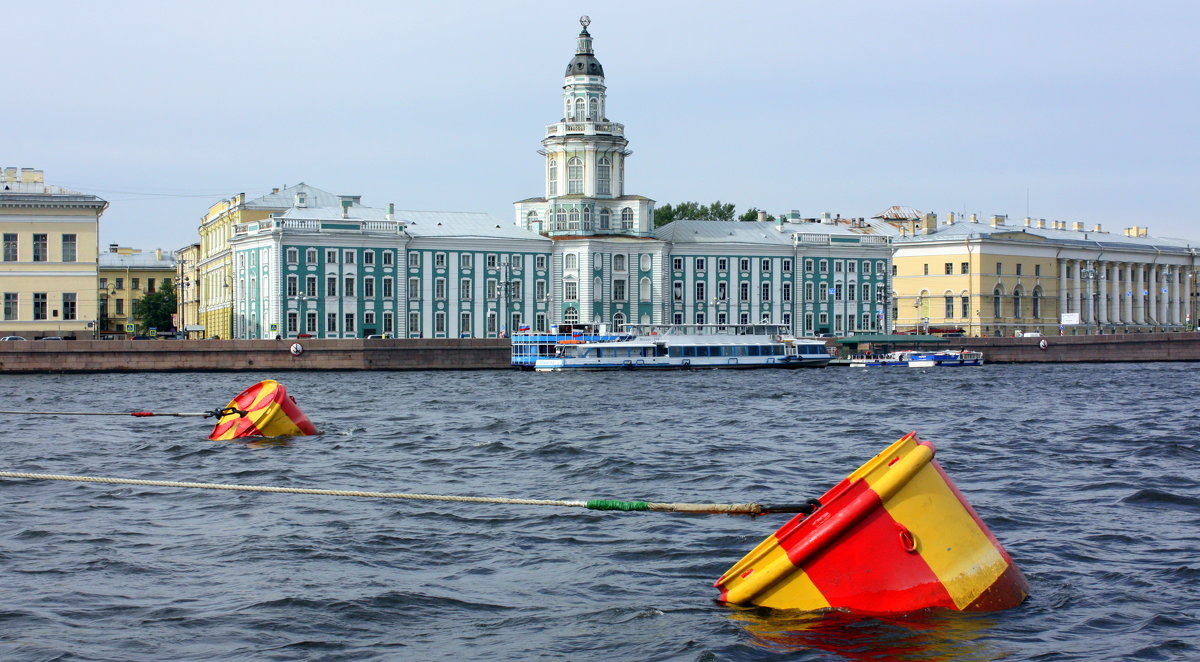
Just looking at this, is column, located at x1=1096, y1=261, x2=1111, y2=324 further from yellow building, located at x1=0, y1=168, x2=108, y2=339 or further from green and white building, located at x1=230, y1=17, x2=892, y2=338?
yellow building, located at x1=0, y1=168, x2=108, y2=339

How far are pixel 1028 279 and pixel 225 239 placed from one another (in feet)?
156

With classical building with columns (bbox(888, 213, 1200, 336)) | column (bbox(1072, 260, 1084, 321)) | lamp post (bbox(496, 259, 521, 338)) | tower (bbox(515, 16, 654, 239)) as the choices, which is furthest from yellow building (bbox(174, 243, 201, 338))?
column (bbox(1072, 260, 1084, 321))

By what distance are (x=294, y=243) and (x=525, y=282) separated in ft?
39.9

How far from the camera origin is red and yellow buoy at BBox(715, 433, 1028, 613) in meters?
7.75

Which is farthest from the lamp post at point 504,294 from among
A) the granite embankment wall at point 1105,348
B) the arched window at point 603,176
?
the granite embankment wall at point 1105,348

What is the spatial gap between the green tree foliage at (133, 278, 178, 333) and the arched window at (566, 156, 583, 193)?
32.1m

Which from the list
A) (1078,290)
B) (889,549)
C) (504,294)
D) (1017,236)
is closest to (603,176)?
(504,294)

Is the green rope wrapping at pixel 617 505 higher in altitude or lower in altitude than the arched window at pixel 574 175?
lower

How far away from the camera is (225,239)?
7412cm

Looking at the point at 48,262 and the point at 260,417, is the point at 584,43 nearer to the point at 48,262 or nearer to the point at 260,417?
the point at 48,262

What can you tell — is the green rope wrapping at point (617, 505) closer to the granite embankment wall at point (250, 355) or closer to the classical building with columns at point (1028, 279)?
the granite embankment wall at point (250, 355)

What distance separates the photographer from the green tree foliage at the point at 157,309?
90438 millimetres

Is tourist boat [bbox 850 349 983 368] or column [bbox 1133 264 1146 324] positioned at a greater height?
column [bbox 1133 264 1146 324]

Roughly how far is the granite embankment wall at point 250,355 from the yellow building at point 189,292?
20.9 m
